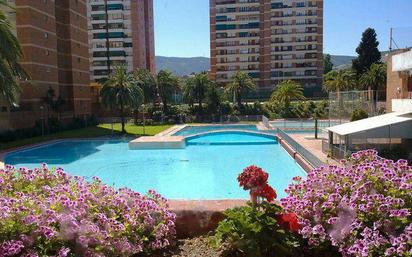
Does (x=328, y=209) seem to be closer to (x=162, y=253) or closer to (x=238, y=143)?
(x=162, y=253)

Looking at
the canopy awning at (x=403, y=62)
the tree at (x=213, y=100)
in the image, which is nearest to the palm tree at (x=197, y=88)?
the tree at (x=213, y=100)

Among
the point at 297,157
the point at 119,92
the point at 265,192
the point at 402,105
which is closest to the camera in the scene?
the point at 265,192

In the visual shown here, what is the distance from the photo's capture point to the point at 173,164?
932 inches

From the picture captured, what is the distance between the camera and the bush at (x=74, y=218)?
11.6 ft

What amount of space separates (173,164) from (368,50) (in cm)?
4293

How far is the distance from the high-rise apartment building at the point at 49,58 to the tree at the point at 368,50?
36.6m

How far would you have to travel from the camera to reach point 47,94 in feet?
138

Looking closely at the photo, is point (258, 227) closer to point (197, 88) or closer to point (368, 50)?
point (197, 88)

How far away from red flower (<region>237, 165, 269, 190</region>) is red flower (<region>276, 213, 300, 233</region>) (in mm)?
392

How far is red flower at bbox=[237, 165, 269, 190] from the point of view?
4.42 metres

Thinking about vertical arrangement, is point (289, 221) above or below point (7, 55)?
below

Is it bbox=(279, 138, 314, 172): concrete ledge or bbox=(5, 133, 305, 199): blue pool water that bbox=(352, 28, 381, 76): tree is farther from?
bbox=(279, 138, 314, 172): concrete ledge

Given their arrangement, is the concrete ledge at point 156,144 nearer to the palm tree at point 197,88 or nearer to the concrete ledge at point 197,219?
the concrete ledge at point 197,219

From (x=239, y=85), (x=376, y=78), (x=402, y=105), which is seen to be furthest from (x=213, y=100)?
(x=402, y=105)
